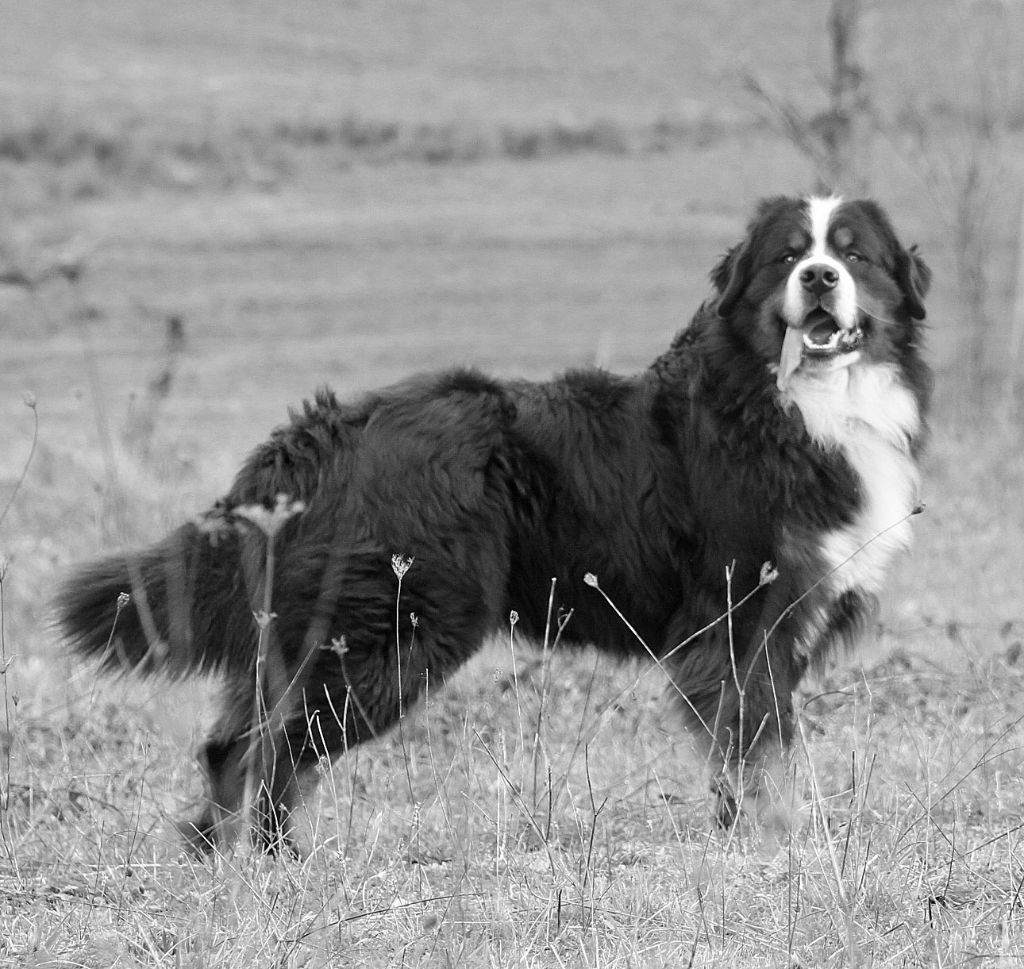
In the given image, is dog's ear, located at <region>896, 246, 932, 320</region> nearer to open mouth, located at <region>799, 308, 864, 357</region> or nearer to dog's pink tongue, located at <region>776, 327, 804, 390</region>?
open mouth, located at <region>799, 308, 864, 357</region>

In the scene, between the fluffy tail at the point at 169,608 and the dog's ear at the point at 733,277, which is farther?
the dog's ear at the point at 733,277

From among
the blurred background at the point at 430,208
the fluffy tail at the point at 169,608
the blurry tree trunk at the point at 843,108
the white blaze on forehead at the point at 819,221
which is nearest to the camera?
the fluffy tail at the point at 169,608

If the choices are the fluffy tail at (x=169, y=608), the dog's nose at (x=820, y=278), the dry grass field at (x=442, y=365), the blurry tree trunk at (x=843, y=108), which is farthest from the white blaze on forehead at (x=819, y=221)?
the blurry tree trunk at (x=843, y=108)

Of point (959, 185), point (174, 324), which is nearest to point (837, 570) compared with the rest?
→ point (174, 324)

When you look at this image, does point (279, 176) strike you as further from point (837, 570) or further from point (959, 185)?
point (837, 570)

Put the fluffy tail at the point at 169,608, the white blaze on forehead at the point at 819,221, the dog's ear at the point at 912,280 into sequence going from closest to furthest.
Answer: the fluffy tail at the point at 169,608 → the white blaze on forehead at the point at 819,221 → the dog's ear at the point at 912,280

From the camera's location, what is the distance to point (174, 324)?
871cm

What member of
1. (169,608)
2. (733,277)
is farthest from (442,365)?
(169,608)

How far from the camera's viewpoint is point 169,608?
447 centimetres

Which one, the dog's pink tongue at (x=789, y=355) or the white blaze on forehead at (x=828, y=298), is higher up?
the white blaze on forehead at (x=828, y=298)

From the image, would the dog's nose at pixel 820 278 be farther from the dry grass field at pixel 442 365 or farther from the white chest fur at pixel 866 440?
the dry grass field at pixel 442 365

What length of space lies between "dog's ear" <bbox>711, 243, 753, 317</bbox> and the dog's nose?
0.93 ft

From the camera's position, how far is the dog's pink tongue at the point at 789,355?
4.89 meters

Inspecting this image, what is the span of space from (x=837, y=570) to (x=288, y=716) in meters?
1.77
